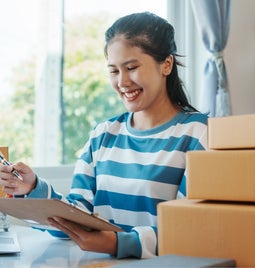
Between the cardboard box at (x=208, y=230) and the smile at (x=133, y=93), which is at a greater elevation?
the smile at (x=133, y=93)

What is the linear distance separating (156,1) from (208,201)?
5.98ft

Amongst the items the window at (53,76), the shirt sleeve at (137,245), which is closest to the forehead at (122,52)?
the shirt sleeve at (137,245)

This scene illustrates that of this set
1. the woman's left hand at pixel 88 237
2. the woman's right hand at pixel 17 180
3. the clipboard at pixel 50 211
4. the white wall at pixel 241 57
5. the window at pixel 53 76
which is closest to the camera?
the clipboard at pixel 50 211

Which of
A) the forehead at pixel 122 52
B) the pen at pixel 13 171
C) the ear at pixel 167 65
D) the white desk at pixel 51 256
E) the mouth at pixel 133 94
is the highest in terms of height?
the forehead at pixel 122 52

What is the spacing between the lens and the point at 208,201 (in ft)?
3.85

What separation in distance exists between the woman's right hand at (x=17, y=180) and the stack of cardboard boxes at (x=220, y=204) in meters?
0.63

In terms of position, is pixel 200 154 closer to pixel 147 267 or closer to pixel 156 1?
pixel 147 267

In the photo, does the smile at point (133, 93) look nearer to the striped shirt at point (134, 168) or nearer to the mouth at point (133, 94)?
the mouth at point (133, 94)

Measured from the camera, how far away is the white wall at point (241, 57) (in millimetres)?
2893

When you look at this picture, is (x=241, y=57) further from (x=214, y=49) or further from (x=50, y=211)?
(x=50, y=211)

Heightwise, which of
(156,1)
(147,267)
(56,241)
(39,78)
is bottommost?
(56,241)

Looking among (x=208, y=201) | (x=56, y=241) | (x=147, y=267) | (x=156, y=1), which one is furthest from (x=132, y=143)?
(x=156, y=1)

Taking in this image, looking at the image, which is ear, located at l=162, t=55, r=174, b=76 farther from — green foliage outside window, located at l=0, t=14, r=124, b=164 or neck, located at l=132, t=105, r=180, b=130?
green foliage outside window, located at l=0, t=14, r=124, b=164

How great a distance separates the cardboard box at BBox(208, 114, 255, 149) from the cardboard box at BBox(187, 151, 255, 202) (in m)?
0.01
